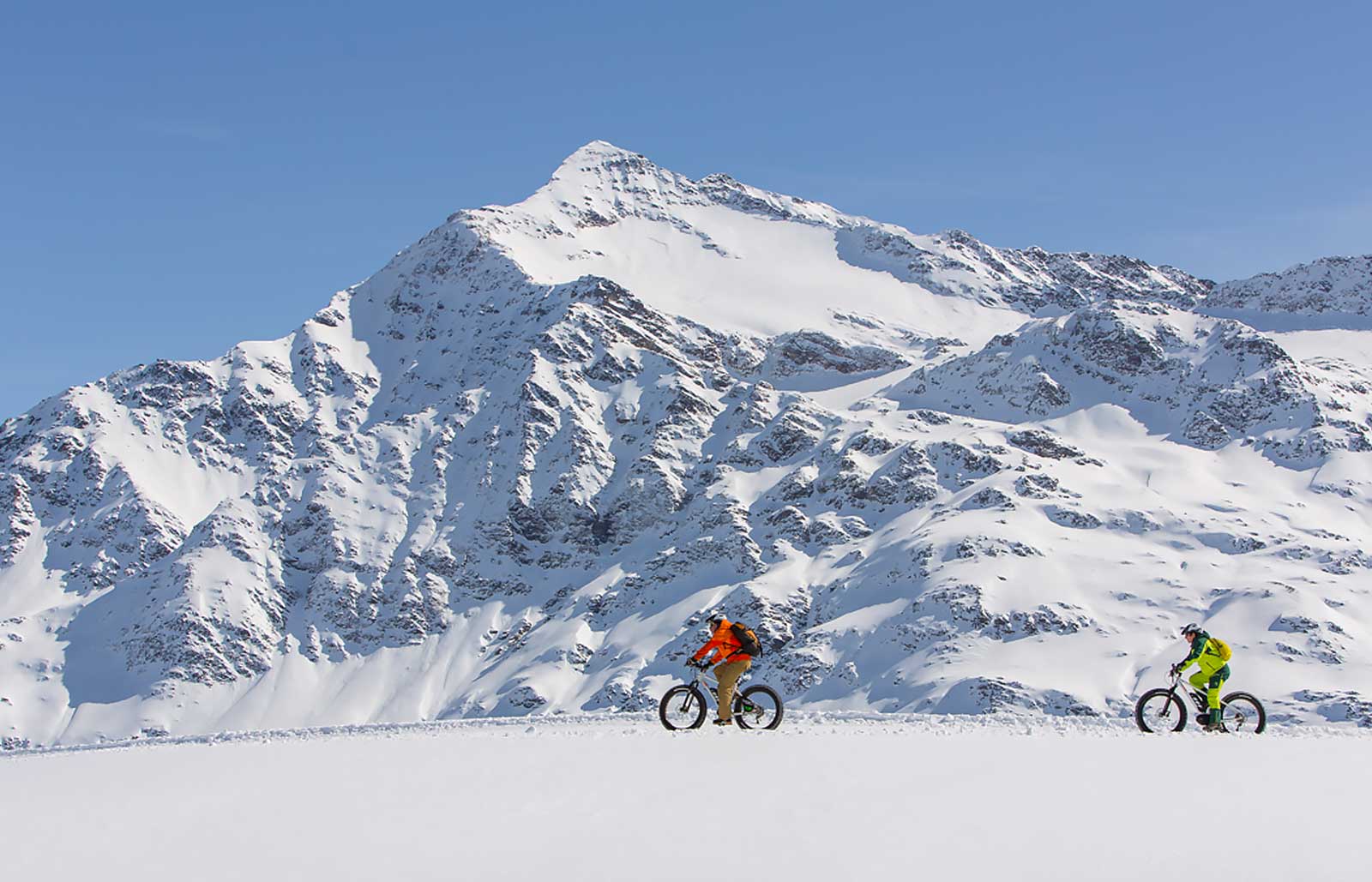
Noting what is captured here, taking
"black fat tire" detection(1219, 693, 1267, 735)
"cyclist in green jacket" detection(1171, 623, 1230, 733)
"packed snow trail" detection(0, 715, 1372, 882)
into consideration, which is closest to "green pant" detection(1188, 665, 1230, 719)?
"cyclist in green jacket" detection(1171, 623, 1230, 733)

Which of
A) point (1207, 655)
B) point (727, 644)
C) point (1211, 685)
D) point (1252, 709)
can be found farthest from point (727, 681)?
point (1252, 709)

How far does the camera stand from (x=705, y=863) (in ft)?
42.5

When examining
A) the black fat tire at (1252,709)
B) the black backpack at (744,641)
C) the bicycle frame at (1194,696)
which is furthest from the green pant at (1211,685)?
the black backpack at (744,641)

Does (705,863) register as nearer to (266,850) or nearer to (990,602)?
(266,850)

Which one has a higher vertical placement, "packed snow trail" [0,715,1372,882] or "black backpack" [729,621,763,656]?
"black backpack" [729,621,763,656]

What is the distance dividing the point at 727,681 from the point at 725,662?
0.45m

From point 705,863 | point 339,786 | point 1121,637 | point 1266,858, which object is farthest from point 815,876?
point 1121,637

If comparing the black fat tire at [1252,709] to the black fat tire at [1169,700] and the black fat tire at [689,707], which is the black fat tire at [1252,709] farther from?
the black fat tire at [689,707]

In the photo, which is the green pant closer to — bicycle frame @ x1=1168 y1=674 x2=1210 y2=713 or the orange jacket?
bicycle frame @ x1=1168 y1=674 x2=1210 y2=713

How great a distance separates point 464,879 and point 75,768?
1514cm

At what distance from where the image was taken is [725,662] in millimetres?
24719

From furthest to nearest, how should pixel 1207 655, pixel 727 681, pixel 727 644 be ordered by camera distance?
pixel 1207 655 → pixel 727 681 → pixel 727 644

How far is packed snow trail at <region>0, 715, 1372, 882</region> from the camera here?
1291 cm

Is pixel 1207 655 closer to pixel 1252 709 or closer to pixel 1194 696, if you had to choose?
pixel 1194 696
